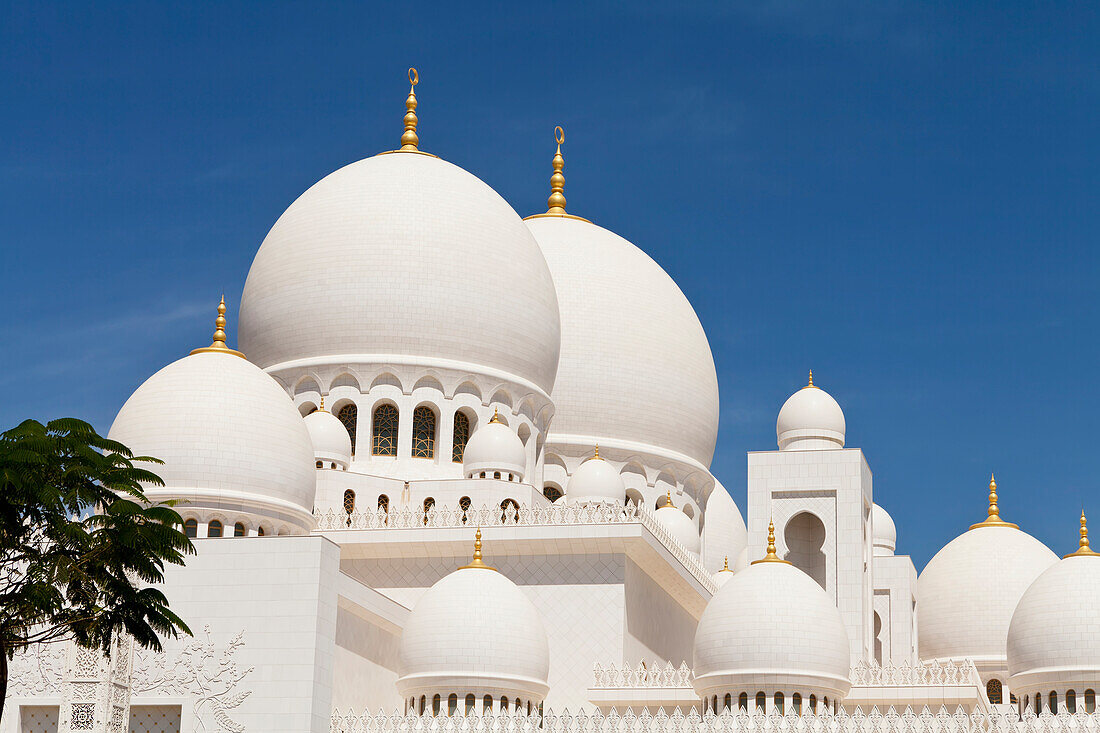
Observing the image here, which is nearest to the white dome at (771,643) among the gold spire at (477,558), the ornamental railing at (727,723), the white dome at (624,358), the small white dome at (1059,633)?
the ornamental railing at (727,723)

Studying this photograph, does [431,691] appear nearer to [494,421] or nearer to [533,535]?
[533,535]

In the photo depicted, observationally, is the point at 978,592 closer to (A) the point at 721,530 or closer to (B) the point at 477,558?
(A) the point at 721,530

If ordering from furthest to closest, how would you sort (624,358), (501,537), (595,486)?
(624,358) → (595,486) → (501,537)

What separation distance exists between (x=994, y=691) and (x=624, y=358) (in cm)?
1194

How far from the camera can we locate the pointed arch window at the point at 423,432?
35219mm

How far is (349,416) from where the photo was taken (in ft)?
117

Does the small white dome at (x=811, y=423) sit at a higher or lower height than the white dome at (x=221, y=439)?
higher

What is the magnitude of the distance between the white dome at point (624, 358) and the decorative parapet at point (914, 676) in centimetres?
1068

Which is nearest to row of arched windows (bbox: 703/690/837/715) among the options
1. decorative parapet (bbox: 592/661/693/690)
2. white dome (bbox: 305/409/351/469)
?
decorative parapet (bbox: 592/661/693/690)

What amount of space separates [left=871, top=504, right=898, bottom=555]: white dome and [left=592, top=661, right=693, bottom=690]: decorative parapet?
16.1 m

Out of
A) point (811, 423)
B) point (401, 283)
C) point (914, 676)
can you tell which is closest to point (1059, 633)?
point (914, 676)

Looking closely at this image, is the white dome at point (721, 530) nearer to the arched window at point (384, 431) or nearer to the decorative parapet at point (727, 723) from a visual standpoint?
the arched window at point (384, 431)

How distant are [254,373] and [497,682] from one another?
759 centimetres

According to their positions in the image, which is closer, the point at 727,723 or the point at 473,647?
the point at 727,723
